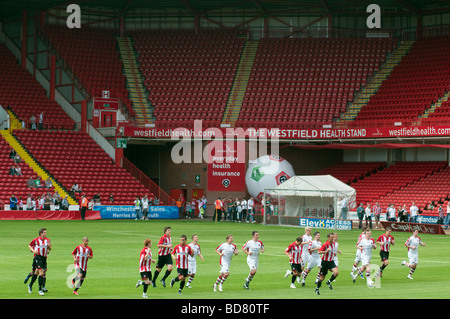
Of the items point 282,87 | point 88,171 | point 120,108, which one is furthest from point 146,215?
point 282,87

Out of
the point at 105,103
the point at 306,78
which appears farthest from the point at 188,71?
the point at 306,78

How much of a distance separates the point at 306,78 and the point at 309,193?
16320mm

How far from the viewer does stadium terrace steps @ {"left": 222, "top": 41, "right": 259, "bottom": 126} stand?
5977 cm

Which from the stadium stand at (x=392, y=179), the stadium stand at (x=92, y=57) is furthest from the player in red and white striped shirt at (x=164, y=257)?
the stadium stand at (x=92, y=57)

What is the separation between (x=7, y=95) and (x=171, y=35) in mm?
15047

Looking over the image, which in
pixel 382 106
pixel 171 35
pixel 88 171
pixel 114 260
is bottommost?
pixel 114 260

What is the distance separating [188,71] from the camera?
63781 millimetres

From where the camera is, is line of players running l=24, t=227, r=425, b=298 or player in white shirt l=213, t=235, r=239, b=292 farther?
player in white shirt l=213, t=235, r=239, b=292

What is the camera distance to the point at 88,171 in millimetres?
55844

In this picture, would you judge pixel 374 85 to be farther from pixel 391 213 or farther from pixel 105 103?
pixel 105 103

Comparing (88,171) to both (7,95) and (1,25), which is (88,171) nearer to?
(7,95)

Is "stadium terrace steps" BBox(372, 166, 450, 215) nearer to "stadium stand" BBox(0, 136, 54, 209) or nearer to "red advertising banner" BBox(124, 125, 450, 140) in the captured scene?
"red advertising banner" BBox(124, 125, 450, 140)

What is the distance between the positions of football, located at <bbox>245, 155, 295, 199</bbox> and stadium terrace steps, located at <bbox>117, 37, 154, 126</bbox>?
9.62 m

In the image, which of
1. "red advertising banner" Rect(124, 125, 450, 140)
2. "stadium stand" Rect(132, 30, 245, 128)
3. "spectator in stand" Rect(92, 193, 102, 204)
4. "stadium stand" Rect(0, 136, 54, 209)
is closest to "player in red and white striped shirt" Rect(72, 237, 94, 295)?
"stadium stand" Rect(0, 136, 54, 209)
